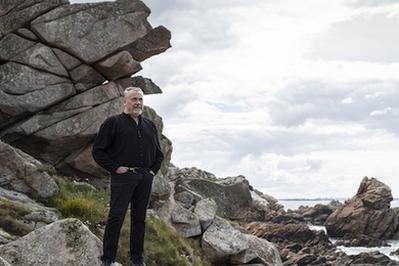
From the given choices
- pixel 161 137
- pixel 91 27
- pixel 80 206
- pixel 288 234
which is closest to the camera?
pixel 80 206

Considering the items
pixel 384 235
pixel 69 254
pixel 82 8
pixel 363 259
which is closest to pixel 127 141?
pixel 69 254

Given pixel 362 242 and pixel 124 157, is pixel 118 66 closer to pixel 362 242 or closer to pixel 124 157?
pixel 124 157

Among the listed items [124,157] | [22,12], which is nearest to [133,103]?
[124,157]

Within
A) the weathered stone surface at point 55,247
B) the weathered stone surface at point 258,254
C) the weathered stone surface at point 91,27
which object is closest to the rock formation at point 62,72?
the weathered stone surface at point 91,27

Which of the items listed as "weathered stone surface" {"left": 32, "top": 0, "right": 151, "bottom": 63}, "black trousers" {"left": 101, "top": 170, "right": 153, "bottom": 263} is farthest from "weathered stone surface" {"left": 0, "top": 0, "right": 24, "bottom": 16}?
"black trousers" {"left": 101, "top": 170, "right": 153, "bottom": 263}

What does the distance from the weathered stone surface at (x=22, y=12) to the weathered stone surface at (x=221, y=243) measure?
10875 mm

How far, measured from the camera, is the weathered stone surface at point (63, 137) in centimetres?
2273

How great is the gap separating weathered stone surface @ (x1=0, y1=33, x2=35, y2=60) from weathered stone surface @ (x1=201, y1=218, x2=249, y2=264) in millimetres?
10062

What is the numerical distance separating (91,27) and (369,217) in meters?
62.8

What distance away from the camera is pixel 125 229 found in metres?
17.7

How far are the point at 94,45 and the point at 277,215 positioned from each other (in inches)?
2648

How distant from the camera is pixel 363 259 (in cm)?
5206

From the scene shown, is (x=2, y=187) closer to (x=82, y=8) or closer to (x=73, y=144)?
(x=73, y=144)

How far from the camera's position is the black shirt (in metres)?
11.5
